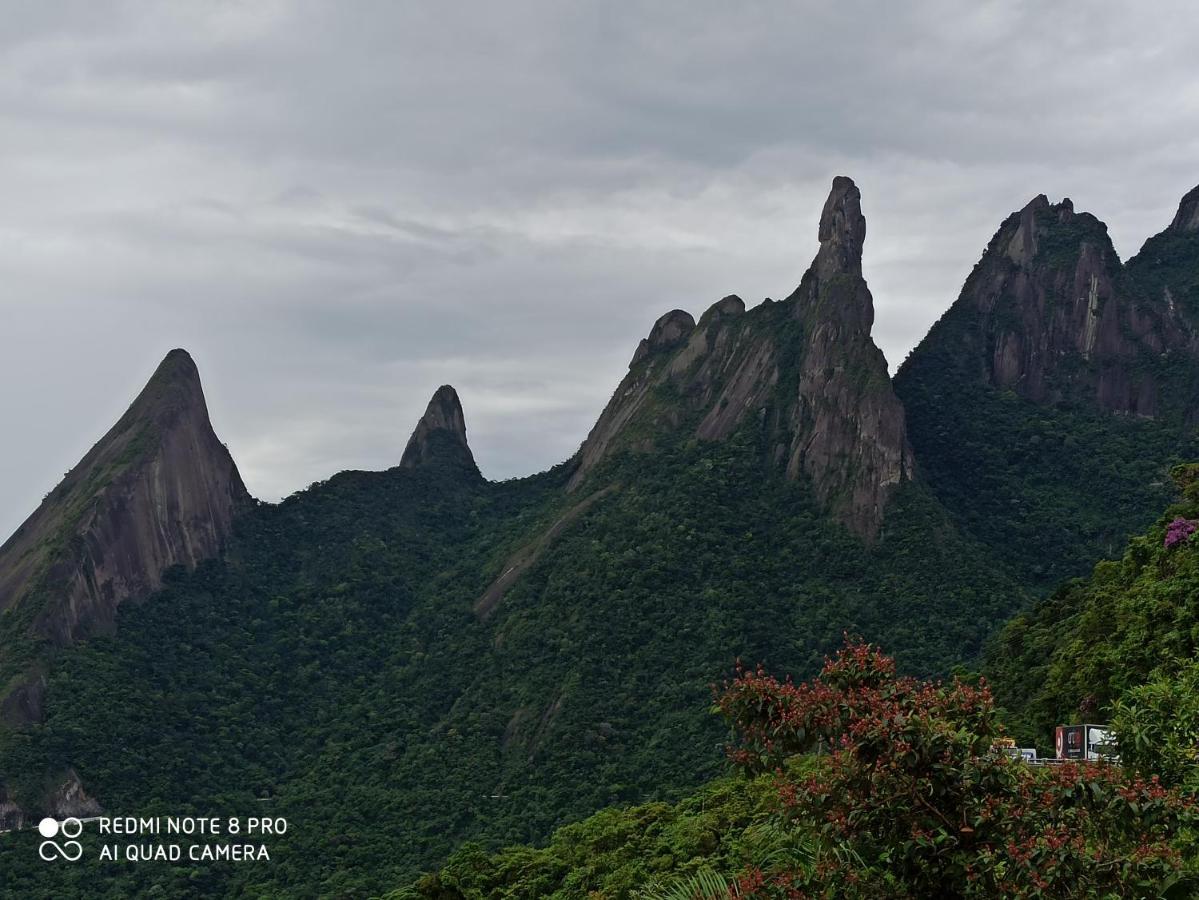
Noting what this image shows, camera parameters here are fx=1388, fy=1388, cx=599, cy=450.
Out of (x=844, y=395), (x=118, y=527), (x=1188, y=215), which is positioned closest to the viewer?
(x=844, y=395)

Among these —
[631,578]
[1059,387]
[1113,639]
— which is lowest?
[1113,639]

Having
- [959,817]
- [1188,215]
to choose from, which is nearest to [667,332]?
[1188,215]

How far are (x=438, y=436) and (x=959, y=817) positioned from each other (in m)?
117

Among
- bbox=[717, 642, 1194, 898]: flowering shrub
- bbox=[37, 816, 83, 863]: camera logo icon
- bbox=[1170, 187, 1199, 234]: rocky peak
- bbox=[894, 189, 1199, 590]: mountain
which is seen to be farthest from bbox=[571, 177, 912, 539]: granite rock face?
bbox=[717, 642, 1194, 898]: flowering shrub

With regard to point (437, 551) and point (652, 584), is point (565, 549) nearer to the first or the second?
point (652, 584)

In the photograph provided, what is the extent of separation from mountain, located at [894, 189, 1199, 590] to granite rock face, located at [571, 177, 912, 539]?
8.26m

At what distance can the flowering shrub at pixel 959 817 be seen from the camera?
14.1 meters

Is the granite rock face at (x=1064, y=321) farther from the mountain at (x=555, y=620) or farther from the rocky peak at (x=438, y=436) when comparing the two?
the rocky peak at (x=438, y=436)

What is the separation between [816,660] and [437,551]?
46350 millimetres

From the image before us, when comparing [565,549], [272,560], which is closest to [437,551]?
[272,560]

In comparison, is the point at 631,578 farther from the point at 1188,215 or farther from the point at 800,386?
the point at 1188,215

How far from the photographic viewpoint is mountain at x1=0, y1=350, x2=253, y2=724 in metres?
88.4

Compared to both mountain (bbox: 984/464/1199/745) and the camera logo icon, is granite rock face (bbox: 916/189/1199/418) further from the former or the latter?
the camera logo icon

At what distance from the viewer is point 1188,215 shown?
4759 inches
